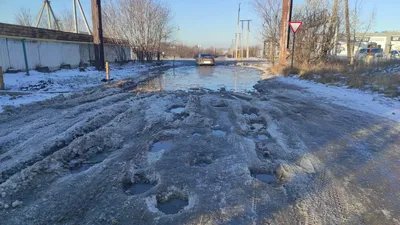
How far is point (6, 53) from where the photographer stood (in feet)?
53.1

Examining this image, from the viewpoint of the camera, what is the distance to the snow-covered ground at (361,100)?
725 centimetres

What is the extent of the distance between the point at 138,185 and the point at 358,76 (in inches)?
486

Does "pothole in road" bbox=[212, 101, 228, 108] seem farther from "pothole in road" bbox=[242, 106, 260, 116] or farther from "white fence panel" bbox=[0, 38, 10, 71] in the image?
"white fence panel" bbox=[0, 38, 10, 71]

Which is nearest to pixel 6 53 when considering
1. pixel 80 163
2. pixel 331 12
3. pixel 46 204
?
pixel 80 163

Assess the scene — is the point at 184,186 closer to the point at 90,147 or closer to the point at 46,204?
the point at 46,204

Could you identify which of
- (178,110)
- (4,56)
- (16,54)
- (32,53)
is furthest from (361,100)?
(32,53)

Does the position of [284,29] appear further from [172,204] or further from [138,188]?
[172,204]

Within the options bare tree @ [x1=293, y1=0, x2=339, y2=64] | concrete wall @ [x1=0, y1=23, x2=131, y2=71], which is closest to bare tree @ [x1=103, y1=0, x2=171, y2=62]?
concrete wall @ [x1=0, y1=23, x2=131, y2=71]

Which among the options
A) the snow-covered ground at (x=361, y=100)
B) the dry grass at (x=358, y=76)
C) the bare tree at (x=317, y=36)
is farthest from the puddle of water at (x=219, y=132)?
the bare tree at (x=317, y=36)

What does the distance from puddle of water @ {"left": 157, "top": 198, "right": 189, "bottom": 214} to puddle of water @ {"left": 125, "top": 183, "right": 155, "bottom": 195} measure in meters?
0.39

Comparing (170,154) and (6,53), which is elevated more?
(6,53)

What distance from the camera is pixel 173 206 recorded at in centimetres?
298

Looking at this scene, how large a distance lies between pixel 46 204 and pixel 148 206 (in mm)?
1087

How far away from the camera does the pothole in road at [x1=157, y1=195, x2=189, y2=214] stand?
9.52 ft
